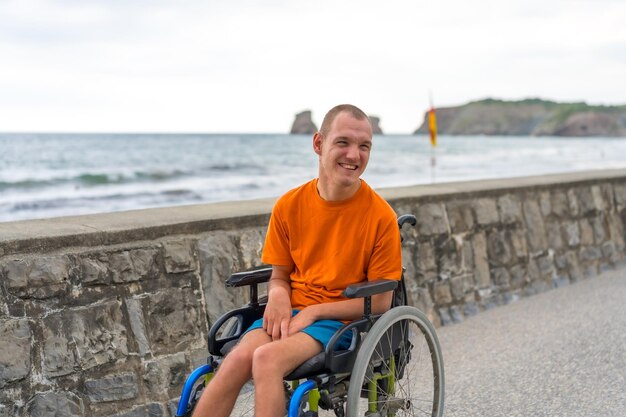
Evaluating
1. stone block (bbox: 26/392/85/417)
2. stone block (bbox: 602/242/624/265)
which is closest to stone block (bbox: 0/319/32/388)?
stone block (bbox: 26/392/85/417)

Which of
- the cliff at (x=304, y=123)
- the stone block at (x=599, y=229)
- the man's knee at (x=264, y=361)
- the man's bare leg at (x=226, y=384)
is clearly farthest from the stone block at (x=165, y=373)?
the cliff at (x=304, y=123)

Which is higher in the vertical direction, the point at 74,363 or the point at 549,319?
the point at 74,363

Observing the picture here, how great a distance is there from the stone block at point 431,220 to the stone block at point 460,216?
7cm

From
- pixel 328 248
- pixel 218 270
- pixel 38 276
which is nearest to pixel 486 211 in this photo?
pixel 218 270

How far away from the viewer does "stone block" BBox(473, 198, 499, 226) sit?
5.59 m

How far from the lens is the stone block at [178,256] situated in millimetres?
3695

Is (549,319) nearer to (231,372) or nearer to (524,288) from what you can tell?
(524,288)

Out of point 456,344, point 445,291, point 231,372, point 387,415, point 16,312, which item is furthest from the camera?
point 445,291

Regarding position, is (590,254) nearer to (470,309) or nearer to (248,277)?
(470,309)

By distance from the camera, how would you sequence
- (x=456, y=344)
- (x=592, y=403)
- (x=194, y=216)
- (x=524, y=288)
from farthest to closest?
(x=524, y=288) < (x=456, y=344) < (x=194, y=216) < (x=592, y=403)

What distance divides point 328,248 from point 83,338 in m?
1.21

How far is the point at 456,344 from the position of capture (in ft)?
15.9

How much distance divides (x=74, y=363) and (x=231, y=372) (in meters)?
1.11

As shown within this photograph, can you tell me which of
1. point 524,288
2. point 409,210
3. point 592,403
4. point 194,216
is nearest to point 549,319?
point 524,288
